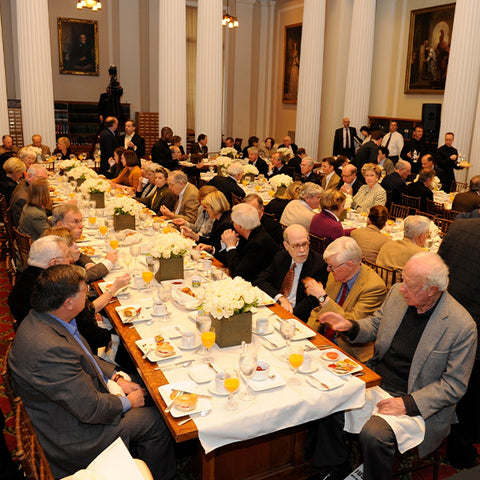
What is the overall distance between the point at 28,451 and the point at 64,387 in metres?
0.46

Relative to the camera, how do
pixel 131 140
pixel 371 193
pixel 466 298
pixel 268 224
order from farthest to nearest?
pixel 131 140 → pixel 371 193 → pixel 268 224 → pixel 466 298

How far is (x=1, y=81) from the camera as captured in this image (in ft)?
34.5

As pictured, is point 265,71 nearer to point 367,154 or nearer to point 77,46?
point 77,46

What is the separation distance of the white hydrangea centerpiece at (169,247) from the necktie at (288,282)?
2.70ft

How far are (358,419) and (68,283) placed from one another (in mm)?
1754

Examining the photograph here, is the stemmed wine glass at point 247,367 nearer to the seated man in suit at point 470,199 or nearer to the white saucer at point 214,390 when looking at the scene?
the white saucer at point 214,390

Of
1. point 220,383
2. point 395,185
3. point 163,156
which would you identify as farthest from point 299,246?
point 163,156

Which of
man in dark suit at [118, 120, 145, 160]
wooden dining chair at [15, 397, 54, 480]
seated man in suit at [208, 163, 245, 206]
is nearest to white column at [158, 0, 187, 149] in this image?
man in dark suit at [118, 120, 145, 160]

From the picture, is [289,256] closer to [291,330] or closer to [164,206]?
[291,330]

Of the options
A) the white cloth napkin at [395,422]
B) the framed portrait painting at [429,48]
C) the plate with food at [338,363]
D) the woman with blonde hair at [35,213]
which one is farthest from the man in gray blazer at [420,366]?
the framed portrait painting at [429,48]

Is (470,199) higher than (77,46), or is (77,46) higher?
(77,46)

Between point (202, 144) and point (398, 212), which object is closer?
point (398, 212)

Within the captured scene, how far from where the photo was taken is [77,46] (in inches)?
623

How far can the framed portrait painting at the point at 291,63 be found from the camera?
56.2 feet
